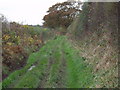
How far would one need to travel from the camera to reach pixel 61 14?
4875cm

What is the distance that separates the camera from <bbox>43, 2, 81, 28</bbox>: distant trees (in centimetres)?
4807

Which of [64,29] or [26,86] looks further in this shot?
[64,29]

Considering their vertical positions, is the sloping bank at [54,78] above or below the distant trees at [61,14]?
below

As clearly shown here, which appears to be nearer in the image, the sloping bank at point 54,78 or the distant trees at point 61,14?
the sloping bank at point 54,78

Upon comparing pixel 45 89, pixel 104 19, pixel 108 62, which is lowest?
pixel 45 89

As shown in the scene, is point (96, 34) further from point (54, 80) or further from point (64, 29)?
point (64, 29)

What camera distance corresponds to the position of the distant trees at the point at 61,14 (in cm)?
4807

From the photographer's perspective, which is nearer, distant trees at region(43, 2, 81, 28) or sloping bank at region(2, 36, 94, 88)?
sloping bank at region(2, 36, 94, 88)

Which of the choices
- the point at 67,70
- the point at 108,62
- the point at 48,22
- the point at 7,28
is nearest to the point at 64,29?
the point at 48,22

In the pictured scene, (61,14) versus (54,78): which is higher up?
(61,14)

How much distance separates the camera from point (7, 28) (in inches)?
906

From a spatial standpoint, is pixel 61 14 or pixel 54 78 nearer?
pixel 54 78

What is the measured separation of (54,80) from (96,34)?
22.5ft

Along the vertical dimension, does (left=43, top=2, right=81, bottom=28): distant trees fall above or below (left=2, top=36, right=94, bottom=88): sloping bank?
above
